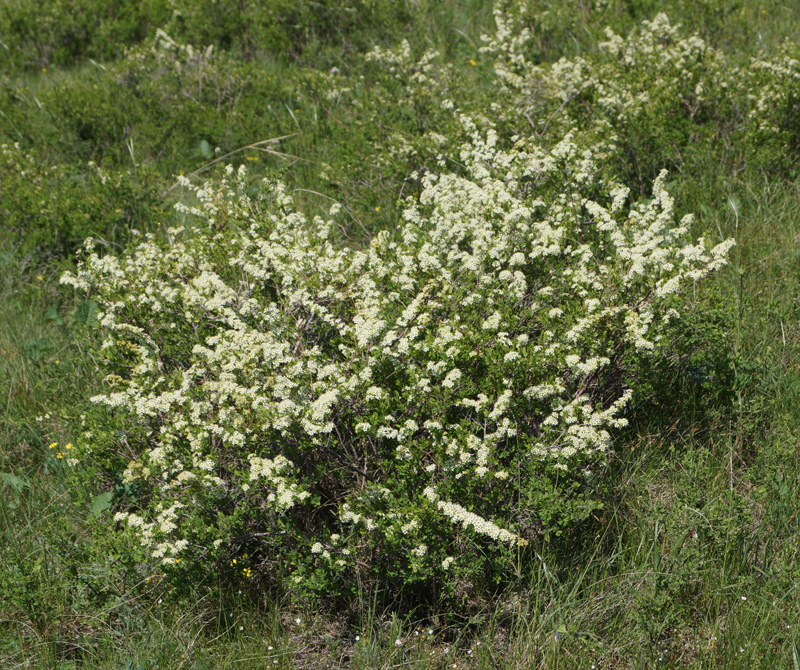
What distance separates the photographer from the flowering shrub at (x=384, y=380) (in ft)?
9.72

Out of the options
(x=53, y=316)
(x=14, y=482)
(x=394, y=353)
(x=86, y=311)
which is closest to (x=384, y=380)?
(x=394, y=353)

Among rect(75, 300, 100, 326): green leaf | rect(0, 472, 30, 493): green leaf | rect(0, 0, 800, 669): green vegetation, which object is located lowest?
rect(0, 472, 30, 493): green leaf

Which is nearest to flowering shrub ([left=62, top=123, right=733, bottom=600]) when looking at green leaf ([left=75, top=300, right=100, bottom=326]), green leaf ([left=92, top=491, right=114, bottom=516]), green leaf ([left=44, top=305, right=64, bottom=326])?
green leaf ([left=92, top=491, right=114, bottom=516])

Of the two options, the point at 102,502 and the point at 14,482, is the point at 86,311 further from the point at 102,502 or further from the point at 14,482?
the point at 102,502

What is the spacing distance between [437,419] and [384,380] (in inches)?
14.2

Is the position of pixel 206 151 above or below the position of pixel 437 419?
below

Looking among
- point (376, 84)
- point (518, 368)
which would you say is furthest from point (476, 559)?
point (376, 84)

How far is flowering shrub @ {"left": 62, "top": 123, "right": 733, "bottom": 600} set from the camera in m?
2.96

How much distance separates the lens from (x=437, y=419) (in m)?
3.11

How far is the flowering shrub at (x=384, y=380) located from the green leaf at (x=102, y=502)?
0.49 ft

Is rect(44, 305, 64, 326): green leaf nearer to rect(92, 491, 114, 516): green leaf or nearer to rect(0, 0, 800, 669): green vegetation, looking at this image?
rect(0, 0, 800, 669): green vegetation

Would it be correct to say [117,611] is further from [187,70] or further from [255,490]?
[187,70]

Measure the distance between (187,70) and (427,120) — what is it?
2960 millimetres

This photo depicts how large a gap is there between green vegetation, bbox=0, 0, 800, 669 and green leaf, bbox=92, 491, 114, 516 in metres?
0.01
